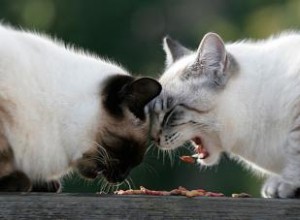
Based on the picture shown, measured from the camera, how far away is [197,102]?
15.4 ft

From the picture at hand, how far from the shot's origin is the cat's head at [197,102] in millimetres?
4652

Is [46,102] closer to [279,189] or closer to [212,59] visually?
[212,59]

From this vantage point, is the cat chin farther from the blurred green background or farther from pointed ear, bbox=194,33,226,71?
the blurred green background

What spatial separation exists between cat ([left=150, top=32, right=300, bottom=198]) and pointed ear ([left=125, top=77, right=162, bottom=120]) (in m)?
0.20

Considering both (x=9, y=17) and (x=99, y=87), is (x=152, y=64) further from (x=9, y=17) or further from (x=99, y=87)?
(x=99, y=87)

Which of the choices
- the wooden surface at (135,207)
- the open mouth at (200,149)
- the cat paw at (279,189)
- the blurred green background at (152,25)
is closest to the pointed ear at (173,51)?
the open mouth at (200,149)

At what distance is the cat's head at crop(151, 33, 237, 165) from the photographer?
15.3 ft

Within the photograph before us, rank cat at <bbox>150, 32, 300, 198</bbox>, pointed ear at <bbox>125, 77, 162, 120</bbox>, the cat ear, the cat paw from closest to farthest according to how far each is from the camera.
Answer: the cat paw < pointed ear at <bbox>125, 77, 162, 120</bbox> < cat at <bbox>150, 32, 300, 198</bbox> < the cat ear

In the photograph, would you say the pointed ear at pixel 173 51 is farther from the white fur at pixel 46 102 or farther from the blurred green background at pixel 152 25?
the blurred green background at pixel 152 25

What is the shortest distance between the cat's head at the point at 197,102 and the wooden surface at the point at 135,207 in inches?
41.7

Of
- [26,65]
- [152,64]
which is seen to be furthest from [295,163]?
[152,64]

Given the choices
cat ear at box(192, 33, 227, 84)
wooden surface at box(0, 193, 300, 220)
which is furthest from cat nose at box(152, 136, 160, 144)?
wooden surface at box(0, 193, 300, 220)

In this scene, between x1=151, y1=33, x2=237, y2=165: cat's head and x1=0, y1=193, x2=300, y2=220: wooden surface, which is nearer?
x1=0, y1=193, x2=300, y2=220: wooden surface

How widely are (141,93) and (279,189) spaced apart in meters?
0.66
